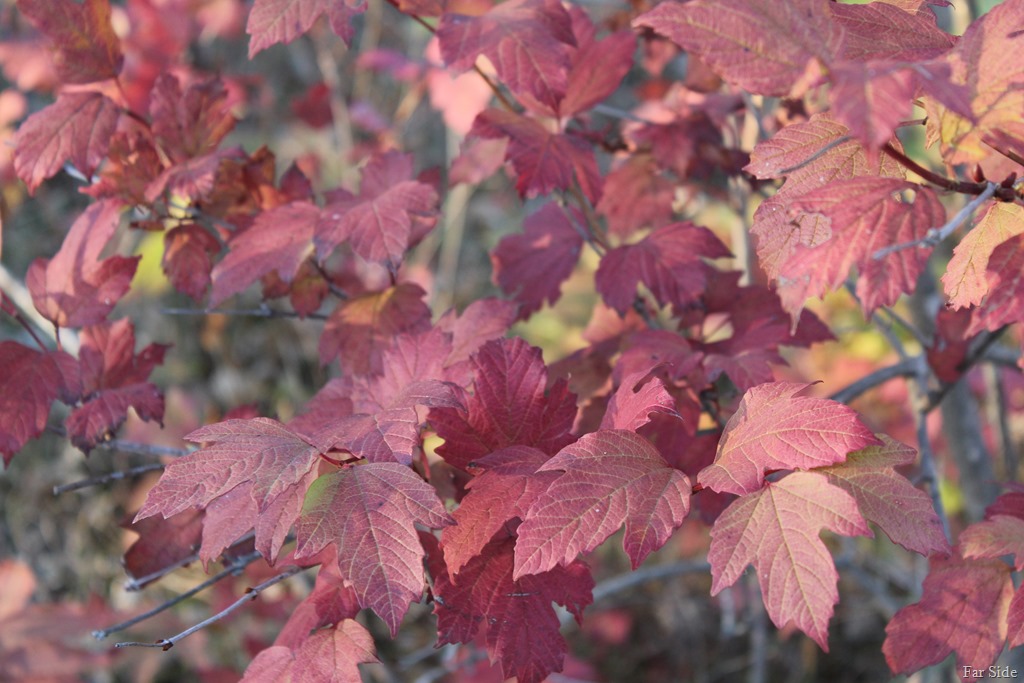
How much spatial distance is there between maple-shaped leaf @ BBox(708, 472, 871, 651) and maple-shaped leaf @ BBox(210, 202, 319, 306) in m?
0.70

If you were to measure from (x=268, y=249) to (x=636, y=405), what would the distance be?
0.62m

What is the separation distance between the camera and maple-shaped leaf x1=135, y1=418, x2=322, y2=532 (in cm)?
85

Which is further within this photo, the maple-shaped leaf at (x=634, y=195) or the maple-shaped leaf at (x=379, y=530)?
the maple-shaped leaf at (x=634, y=195)

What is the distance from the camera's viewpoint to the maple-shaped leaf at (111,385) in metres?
1.15

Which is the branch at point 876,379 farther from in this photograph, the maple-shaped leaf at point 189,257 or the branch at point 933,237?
the maple-shaped leaf at point 189,257

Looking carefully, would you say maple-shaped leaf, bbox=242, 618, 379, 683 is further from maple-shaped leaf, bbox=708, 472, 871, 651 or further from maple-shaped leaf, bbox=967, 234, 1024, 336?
maple-shaped leaf, bbox=967, 234, 1024, 336

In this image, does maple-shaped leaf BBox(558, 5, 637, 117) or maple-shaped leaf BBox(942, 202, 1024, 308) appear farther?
maple-shaped leaf BBox(558, 5, 637, 117)

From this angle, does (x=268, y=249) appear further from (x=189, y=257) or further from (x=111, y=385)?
(x=111, y=385)

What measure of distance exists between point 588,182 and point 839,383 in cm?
178

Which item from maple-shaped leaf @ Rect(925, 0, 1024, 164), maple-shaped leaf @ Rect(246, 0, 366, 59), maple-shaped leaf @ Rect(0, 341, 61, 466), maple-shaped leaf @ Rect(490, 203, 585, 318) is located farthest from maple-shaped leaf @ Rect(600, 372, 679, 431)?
maple-shaped leaf @ Rect(0, 341, 61, 466)

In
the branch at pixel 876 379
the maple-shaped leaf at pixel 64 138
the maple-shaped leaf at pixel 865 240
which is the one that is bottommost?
the branch at pixel 876 379

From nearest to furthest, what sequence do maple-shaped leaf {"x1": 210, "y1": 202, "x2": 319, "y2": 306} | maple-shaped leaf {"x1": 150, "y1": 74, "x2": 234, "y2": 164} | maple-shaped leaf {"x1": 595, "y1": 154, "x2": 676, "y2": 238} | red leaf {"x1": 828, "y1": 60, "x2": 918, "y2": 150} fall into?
red leaf {"x1": 828, "y1": 60, "x2": 918, "y2": 150} < maple-shaped leaf {"x1": 210, "y1": 202, "x2": 319, "y2": 306} < maple-shaped leaf {"x1": 150, "y1": 74, "x2": 234, "y2": 164} < maple-shaped leaf {"x1": 595, "y1": 154, "x2": 676, "y2": 238}

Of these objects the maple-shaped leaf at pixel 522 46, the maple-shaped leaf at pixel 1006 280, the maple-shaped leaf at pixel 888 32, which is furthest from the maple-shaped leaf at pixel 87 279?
the maple-shaped leaf at pixel 1006 280

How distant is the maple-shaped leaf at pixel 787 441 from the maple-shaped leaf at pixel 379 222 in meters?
0.51
